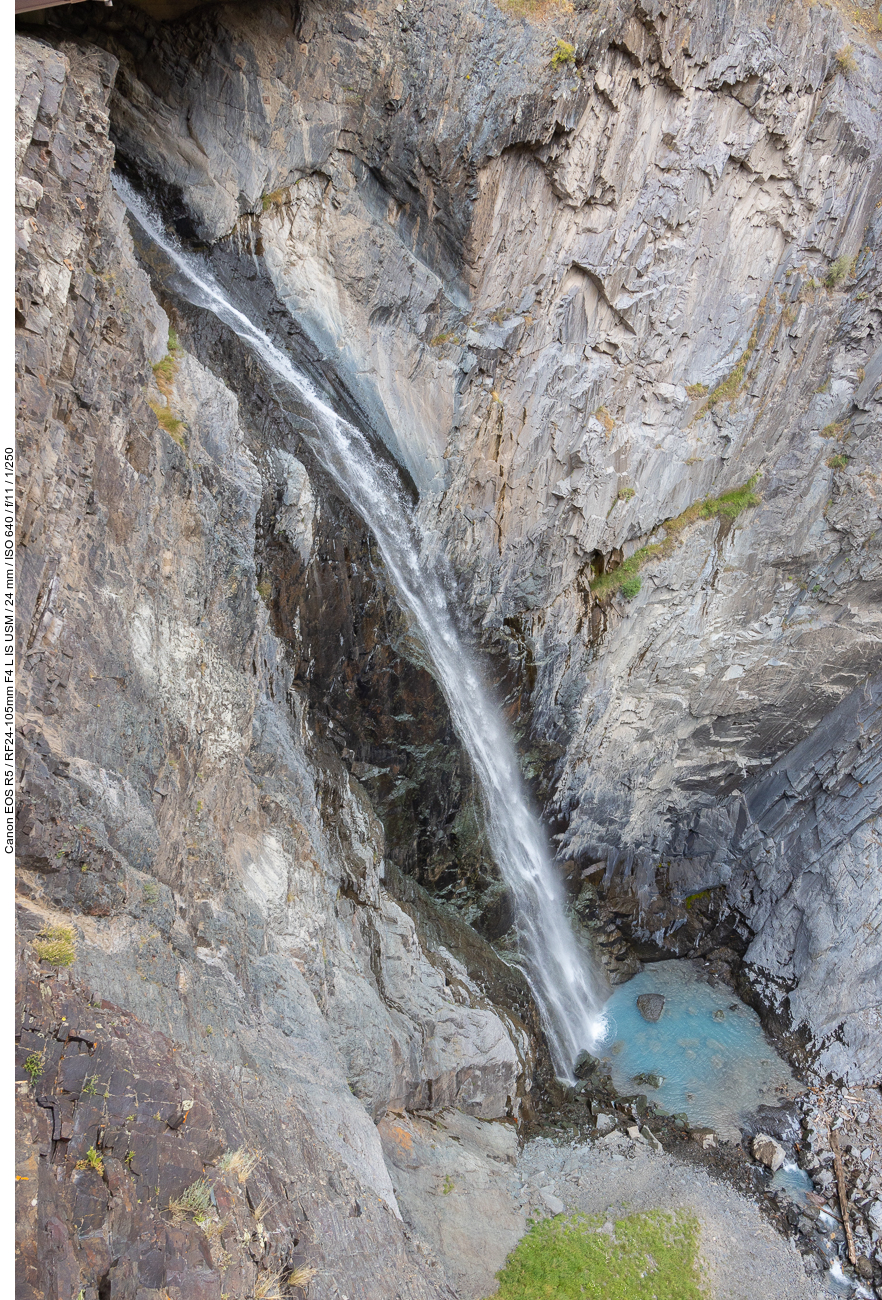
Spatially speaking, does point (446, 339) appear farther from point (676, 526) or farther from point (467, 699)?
point (467, 699)

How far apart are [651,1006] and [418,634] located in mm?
10477

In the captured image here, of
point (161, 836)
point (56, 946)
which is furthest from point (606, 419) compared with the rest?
point (56, 946)

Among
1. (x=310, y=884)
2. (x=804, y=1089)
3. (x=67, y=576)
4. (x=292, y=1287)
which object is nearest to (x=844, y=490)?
(x=804, y=1089)

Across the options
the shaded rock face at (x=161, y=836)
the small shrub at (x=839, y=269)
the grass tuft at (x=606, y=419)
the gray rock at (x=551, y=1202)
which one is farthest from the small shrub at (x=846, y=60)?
the gray rock at (x=551, y=1202)

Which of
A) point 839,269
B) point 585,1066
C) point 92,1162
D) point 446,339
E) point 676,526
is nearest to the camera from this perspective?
point 92,1162

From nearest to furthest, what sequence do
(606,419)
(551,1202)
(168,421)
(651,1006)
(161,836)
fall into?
(161,836) → (168,421) → (551,1202) → (606,419) → (651,1006)

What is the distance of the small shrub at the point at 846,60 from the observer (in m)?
13.1

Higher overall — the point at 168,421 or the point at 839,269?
the point at 168,421

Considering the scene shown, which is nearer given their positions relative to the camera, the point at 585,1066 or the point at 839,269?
the point at 585,1066

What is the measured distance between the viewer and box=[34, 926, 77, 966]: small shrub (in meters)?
5.26

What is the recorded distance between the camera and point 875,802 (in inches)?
636

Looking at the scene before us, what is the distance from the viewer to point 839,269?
1448 cm

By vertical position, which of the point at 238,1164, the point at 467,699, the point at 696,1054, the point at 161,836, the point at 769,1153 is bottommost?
the point at 769,1153

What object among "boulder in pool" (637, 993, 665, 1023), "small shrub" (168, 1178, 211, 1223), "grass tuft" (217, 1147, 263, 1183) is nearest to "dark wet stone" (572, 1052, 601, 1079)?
"boulder in pool" (637, 993, 665, 1023)
